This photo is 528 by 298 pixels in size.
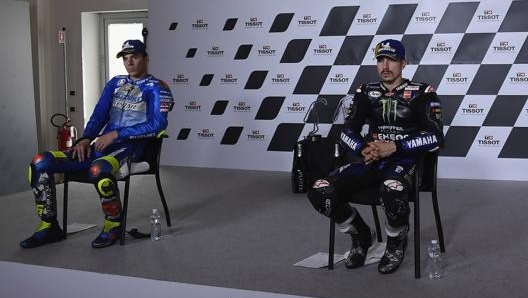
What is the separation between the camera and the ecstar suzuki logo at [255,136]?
20.6 ft

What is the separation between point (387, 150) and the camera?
279 centimetres

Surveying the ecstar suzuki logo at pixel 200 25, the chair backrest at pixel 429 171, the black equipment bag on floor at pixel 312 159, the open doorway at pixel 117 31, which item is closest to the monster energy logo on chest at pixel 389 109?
the chair backrest at pixel 429 171

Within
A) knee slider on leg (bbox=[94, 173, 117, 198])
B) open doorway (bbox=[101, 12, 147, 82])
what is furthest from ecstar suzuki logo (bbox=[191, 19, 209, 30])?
knee slider on leg (bbox=[94, 173, 117, 198])

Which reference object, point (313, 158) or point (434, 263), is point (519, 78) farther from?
point (434, 263)

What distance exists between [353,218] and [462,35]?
10.7ft

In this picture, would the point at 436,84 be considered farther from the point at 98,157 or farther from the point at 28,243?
the point at 28,243

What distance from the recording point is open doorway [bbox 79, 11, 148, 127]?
25.2 feet

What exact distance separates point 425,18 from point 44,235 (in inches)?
151

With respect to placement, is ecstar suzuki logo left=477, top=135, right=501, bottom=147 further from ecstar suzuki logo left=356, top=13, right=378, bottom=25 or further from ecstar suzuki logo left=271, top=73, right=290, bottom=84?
ecstar suzuki logo left=271, top=73, right=290, bottom=84

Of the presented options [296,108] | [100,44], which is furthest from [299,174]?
[100,44]

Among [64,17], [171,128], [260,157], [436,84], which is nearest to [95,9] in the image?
[64,17]

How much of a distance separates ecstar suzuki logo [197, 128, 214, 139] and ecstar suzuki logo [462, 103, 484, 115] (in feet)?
8.13

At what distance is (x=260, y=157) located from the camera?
20.7 ft

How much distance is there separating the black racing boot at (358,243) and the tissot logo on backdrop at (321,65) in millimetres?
2948
